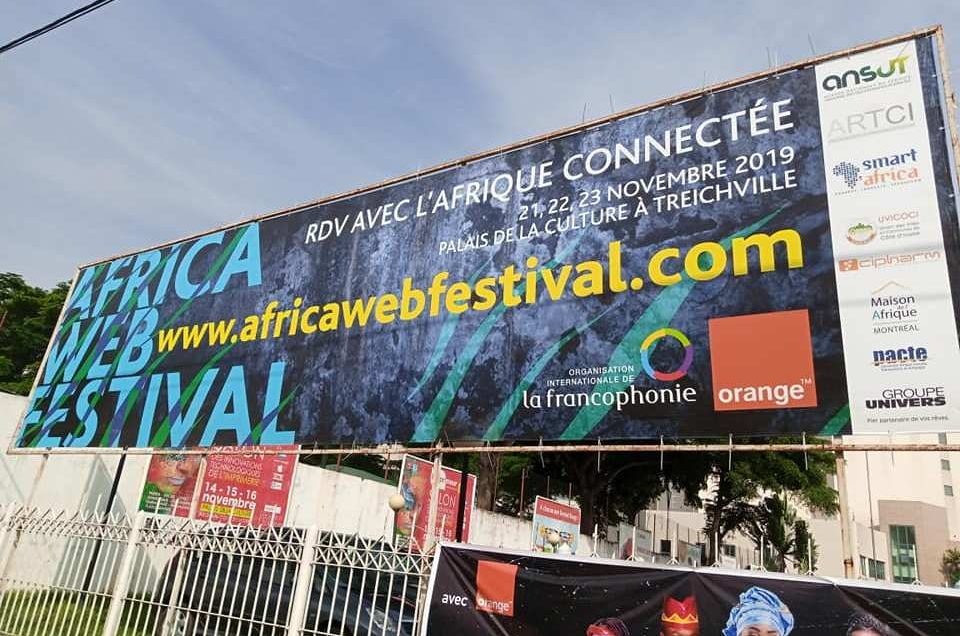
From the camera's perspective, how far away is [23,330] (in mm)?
34156

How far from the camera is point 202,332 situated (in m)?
11.7

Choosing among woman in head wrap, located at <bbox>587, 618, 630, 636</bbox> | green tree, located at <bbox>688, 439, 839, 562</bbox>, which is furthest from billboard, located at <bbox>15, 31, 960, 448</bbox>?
green tree, located at <bbox>688, 439, 839, 562</bbox>

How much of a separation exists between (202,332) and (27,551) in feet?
17.0

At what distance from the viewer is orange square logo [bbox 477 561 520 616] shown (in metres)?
6.13

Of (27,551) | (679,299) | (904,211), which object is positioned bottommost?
(27,551)

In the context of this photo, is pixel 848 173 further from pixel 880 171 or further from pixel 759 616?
pixel 759 616

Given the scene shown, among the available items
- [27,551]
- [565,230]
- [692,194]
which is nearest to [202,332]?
[27,551]

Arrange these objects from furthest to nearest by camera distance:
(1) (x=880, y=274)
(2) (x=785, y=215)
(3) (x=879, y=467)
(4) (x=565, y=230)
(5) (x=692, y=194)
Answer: (3) (x=879, y=467) < (4) (x=565, y=230) < (5) (x=692, y=194) < (2) (x=785, y=215) < (1) (x=880, y=274)

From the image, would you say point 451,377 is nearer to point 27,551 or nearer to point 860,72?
point 860,72

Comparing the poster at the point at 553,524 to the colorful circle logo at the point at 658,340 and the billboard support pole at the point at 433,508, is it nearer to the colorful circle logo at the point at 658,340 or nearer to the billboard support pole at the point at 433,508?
the billboard support pole at the point at 433,508

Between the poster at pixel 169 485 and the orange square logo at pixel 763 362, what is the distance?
39.5 ft

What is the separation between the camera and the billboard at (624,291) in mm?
6395

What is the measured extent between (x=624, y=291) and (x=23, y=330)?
35.8 meters

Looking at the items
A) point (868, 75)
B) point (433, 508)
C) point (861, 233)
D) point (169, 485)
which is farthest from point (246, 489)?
point (868, 75)
